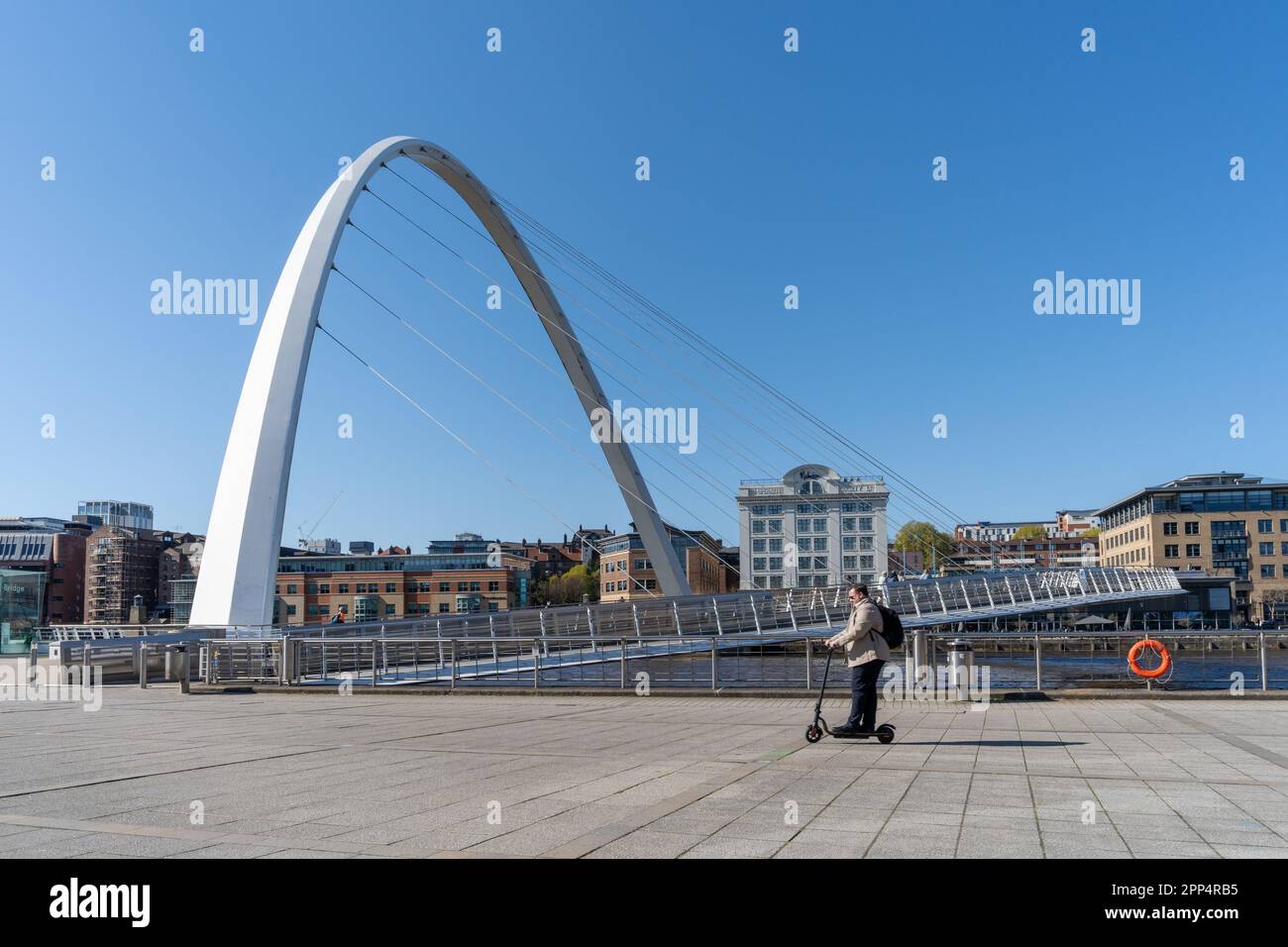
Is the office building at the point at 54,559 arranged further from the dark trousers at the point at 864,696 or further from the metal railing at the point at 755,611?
the dark trousers at the point at 864,696

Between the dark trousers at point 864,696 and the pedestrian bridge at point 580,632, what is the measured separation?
246 inches

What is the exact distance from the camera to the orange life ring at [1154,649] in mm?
15977

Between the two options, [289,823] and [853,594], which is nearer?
[289,823]

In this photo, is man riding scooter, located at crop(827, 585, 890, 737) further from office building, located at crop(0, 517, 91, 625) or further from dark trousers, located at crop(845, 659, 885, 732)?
office building, located at crop(0, 517, 91, 625)

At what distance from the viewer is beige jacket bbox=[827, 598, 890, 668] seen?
10297 mm

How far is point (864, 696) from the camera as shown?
1045 cm

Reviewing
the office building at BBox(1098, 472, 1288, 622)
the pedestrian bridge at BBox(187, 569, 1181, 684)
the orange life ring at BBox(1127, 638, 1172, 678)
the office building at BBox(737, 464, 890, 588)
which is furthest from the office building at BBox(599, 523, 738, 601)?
the orange life ring at BBox(1127, 638, 1172, 678)

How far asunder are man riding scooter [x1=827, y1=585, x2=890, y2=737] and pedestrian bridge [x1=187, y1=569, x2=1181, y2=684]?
6.27 metres

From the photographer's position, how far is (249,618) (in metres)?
23.2

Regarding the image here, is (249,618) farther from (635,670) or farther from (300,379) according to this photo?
(635,670)

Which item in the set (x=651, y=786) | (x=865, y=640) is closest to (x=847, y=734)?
(x=865, y=640)
